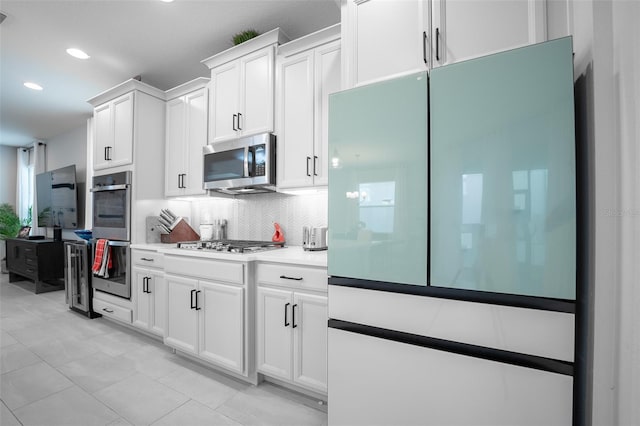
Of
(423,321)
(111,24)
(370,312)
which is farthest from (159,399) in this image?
(111,24)

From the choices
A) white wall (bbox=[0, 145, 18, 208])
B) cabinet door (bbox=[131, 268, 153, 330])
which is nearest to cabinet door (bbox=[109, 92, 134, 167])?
cabinet door (bbox=[131, 268, 153, 330])

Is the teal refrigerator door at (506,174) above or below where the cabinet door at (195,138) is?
below

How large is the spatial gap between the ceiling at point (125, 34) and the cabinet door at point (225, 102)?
31 cm

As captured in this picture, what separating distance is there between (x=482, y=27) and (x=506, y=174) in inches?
30.2

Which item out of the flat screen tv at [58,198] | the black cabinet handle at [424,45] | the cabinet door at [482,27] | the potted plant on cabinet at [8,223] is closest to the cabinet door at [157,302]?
the black cabinet handle at [424,45]

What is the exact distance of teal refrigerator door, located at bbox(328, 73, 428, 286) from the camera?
123 centimetres

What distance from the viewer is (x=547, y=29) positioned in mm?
1221

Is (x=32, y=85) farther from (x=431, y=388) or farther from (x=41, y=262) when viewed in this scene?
(x=431, y=388)

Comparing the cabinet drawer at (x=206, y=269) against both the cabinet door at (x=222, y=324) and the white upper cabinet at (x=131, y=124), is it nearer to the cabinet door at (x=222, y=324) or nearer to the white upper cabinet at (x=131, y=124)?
the cabinet door at (x=222, y=324)

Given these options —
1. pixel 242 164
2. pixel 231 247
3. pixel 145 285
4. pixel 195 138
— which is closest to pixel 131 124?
pixel 195 138

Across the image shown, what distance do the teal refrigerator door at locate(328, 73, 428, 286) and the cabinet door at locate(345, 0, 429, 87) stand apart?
266 millimetres

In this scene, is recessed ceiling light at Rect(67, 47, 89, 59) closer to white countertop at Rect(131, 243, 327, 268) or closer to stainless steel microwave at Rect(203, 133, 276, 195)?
stainless steel microwave at Rect(203, 133, 276, 195)

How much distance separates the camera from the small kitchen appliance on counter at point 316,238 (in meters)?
2.26

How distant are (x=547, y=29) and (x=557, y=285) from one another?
1083 mm
